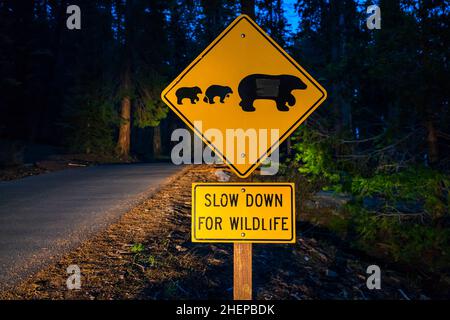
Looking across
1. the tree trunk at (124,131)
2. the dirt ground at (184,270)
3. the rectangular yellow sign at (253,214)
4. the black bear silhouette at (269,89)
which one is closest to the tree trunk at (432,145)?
the dirt ground at (184,270)

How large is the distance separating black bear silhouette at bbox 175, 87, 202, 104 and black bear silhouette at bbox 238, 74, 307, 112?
0.32 meters

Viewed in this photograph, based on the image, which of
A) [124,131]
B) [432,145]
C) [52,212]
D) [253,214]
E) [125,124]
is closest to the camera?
[253,214]

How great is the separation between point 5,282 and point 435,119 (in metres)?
6.53

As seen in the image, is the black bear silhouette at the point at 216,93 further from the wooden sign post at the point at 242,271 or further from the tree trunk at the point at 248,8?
the wooden sign post at the point at 242,271

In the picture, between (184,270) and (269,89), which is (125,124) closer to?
(184,270)

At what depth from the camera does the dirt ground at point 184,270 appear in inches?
163

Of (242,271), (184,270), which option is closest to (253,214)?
(242,271)

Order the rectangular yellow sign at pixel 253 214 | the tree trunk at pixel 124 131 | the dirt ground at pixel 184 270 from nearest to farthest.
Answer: the rectangular yellow sign at pixel 253 214
the dirt ground at pixel 184 270
the tree trunk at pixel 124 131

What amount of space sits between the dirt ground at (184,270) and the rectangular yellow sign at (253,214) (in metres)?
1.54

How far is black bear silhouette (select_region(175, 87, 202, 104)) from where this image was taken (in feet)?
9.49

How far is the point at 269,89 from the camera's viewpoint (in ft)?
9.45

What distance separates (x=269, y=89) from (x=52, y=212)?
251 inches

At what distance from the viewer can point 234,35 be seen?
291 centimetres

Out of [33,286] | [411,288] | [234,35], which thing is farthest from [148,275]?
[411,288]
